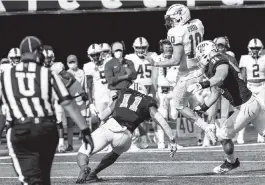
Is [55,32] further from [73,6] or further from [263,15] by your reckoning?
[263,15]

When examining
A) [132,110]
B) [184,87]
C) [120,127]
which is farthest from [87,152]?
[184,87]

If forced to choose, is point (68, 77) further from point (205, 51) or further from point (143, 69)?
point (205, 51)

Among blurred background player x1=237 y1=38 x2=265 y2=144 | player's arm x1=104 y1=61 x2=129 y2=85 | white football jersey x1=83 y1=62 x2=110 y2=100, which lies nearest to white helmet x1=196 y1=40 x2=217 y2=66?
player's arm x1=104 y1=61 x2=129 y2=85

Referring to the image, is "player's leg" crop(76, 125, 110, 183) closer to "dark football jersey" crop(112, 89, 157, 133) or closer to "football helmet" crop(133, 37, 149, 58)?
"dark football jersey" crop(112, 89, 157, 133)

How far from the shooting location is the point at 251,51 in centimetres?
1719

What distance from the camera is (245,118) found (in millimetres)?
11453

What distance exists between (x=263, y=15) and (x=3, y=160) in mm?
8483

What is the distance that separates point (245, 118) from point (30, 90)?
4.25 meters

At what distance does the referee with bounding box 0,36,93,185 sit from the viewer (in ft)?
25.7

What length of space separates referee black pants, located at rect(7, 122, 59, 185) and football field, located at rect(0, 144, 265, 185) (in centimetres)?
310

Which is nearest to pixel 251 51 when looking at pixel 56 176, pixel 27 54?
pixel 56 176

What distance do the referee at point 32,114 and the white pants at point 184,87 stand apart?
5379mm

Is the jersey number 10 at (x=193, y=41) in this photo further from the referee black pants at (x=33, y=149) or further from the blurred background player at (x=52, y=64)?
the referee black pants at (x=33, y=149)

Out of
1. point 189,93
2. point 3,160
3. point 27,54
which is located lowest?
point 3,160
